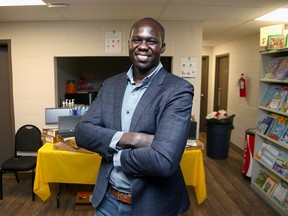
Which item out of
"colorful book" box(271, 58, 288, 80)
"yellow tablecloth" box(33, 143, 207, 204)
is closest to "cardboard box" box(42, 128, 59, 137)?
"yellow tablecloth" box(33, 143, 207, 204)

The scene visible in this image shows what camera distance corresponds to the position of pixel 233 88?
5.34m

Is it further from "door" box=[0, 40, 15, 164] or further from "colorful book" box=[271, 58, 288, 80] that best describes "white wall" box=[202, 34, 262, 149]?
"door" box=[0, 40, 15, 164]

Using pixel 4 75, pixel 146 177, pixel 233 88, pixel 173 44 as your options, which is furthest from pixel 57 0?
pixel 233 88

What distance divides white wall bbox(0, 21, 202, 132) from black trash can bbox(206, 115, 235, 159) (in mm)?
1301

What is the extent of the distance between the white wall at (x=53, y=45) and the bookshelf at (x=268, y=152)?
33.8 inches

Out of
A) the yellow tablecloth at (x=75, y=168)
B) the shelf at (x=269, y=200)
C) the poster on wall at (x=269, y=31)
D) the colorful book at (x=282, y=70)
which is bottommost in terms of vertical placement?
the shelf at (x=269, y=200)

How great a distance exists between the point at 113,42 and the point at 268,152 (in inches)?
97.4

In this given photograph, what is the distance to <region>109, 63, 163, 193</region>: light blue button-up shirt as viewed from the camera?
107 centimetres

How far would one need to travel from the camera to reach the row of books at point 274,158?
2821 millimetres

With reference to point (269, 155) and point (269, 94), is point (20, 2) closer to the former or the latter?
point (269, 94)

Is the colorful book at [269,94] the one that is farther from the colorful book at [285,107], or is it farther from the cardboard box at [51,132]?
the cardboard box at [51,132]

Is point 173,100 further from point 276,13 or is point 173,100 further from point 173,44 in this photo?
point 276,13

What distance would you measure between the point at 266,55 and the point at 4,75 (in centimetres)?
369

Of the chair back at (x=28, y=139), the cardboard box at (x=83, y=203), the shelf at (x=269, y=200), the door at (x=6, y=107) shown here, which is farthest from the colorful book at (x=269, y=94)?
the door at (x=6, y=107)
